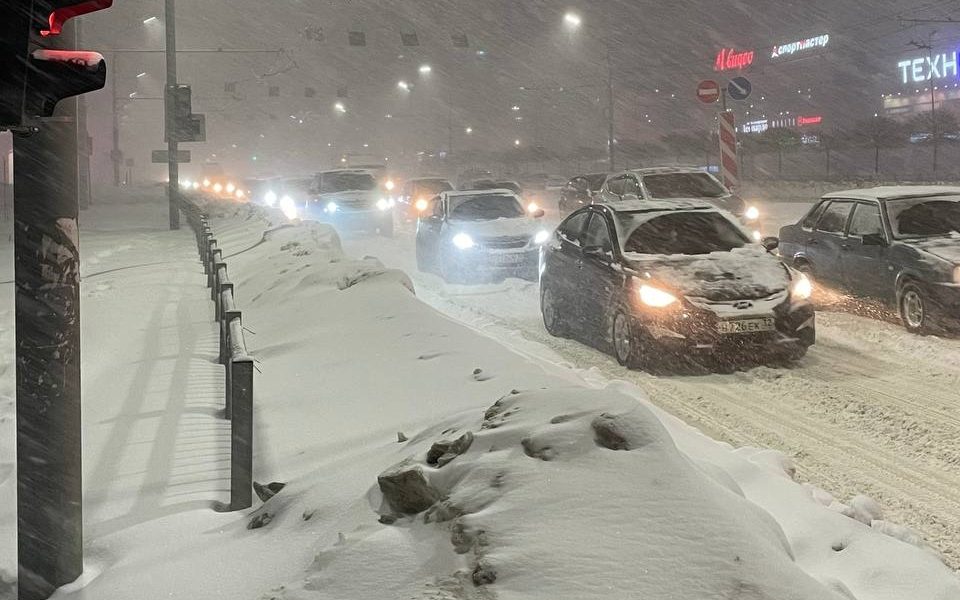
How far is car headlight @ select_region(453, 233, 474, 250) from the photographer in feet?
52.3

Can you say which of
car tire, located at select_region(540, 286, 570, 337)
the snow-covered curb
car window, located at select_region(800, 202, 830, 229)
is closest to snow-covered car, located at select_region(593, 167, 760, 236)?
car window, located at select_region(800, 202, 830, 229)

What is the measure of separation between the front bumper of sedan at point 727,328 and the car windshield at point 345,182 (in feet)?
62.6

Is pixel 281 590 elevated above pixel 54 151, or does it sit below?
below

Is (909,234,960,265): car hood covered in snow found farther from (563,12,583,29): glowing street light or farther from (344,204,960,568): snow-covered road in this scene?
(563,12,583,29): glowing street light

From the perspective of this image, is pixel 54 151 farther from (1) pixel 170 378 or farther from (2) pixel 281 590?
(1) pixel 170 378

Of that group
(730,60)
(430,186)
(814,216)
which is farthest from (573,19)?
(730,60)

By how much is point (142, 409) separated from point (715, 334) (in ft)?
16.2

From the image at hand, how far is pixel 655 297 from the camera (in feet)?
30.0

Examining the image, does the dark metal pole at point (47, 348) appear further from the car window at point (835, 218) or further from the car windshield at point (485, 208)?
the car windshield at point (485, 208)

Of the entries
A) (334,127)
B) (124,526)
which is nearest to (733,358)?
(124,526)

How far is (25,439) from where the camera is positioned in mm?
4141

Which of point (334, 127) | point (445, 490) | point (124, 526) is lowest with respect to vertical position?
point (124, 526)

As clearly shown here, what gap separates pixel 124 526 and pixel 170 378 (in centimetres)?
386

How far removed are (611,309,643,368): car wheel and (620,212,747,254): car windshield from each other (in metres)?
0.81
